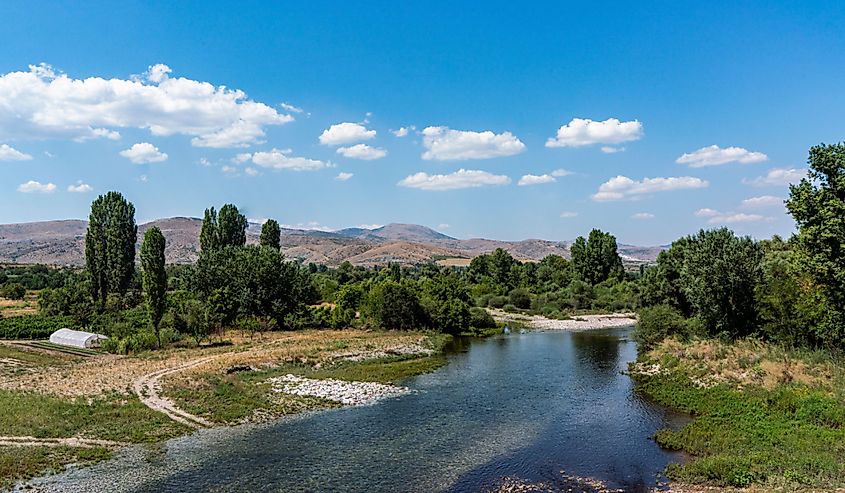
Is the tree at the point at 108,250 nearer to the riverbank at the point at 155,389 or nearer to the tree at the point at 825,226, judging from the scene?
the riverbank at the point at 155,389

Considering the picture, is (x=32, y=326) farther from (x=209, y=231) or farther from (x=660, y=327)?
(x=660, y=327)

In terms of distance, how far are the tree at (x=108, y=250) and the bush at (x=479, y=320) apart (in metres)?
46.5

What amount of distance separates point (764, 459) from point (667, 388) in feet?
50.7

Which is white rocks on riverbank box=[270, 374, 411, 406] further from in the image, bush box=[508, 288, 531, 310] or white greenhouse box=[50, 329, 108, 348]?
bush box=[508, 288, 531, 310]

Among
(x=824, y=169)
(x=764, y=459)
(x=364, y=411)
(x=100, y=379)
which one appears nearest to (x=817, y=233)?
(x=824, y=169)

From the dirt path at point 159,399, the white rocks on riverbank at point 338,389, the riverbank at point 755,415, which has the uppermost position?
the riverbank at point 755,415

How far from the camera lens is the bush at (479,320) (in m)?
79.9

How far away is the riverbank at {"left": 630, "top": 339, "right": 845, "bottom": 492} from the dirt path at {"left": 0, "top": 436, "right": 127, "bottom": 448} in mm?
24966

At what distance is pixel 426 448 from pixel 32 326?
58.1 m

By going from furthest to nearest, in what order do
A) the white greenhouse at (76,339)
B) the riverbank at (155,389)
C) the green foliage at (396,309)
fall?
the green foliage at (396,309)
the white greenhouse at (76,339)
the riverbank at (155,389)

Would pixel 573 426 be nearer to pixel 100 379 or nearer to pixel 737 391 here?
pixel 737 391

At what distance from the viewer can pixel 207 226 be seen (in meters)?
88.4

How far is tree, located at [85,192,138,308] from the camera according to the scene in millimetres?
73812

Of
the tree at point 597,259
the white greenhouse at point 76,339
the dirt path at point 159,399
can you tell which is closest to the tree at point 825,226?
the dirt path at point 159,399
